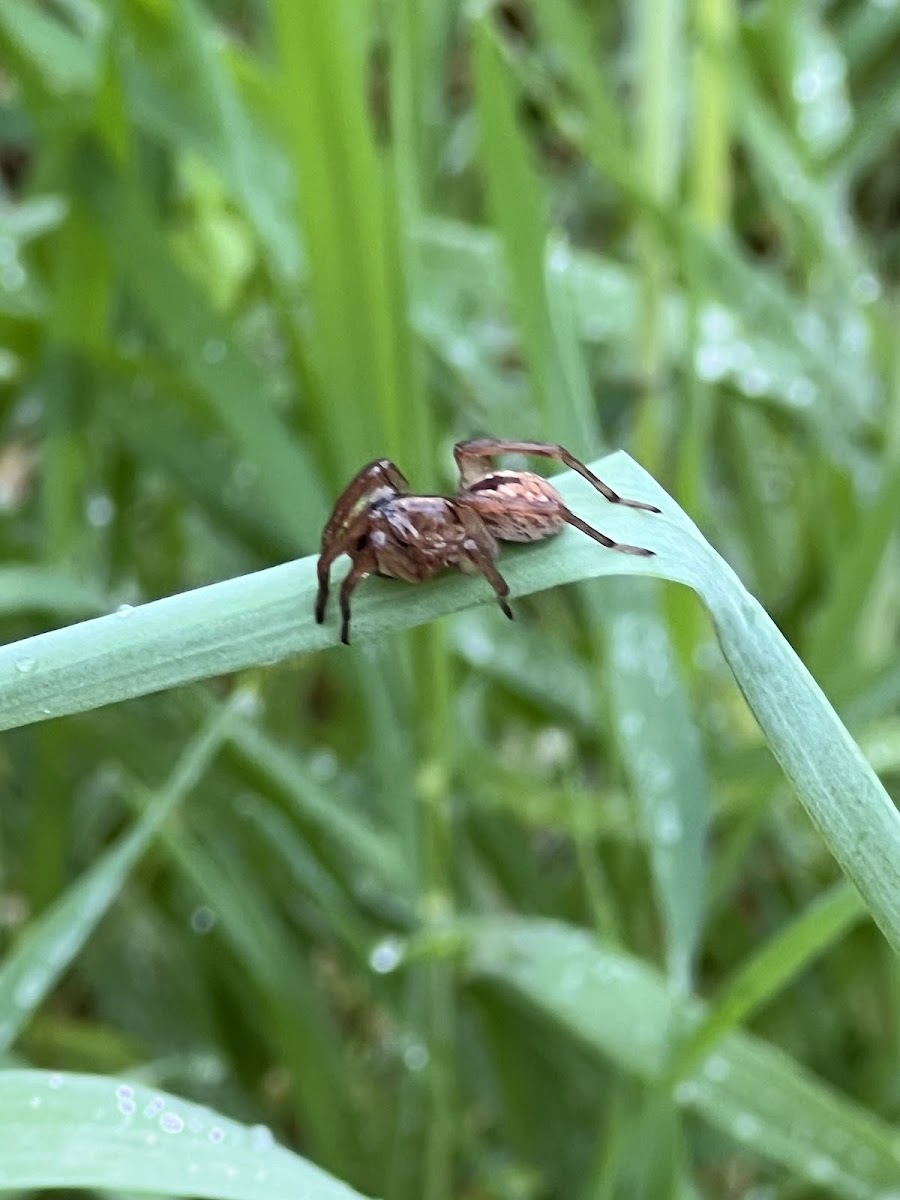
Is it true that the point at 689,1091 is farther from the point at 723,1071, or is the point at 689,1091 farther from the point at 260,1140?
the point at 260,1140

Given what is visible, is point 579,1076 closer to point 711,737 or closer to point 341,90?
point 711,737

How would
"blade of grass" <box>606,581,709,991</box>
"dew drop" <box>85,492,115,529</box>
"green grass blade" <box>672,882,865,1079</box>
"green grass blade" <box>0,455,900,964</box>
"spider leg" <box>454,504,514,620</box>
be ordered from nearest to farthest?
1. "green grass blade" <box>0,455,900,964</box>
2. "spider leg" <box>454,504,514,620</box>
3. "green grass blade" <box>672,882,865,1079</box>
4. "blade of grass" <box>606,581,709,991</box>
5. "dew drop" <box>85,492,115,529</box>

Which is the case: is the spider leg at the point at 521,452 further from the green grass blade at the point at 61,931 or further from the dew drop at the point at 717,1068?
the dew drop at the point at 717,1068

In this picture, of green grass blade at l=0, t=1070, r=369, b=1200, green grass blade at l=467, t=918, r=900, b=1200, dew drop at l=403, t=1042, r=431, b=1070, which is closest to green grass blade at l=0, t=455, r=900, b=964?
green grass blade at l=0, t=1070, r=369, b=1200

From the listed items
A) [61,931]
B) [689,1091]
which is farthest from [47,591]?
[689,1091]

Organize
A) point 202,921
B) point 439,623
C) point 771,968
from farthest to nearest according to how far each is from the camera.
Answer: point 202,921, point 439,623, point 771,968

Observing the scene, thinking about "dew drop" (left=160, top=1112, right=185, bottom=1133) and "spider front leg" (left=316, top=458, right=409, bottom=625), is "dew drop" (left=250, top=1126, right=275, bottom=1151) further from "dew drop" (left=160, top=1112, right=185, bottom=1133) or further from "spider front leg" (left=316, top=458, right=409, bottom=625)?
"spider front leg" (left=316, top=458, right=409, bottom=625)

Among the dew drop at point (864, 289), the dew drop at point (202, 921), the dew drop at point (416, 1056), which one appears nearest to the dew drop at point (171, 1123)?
the dew drop at point (416, 1056)
